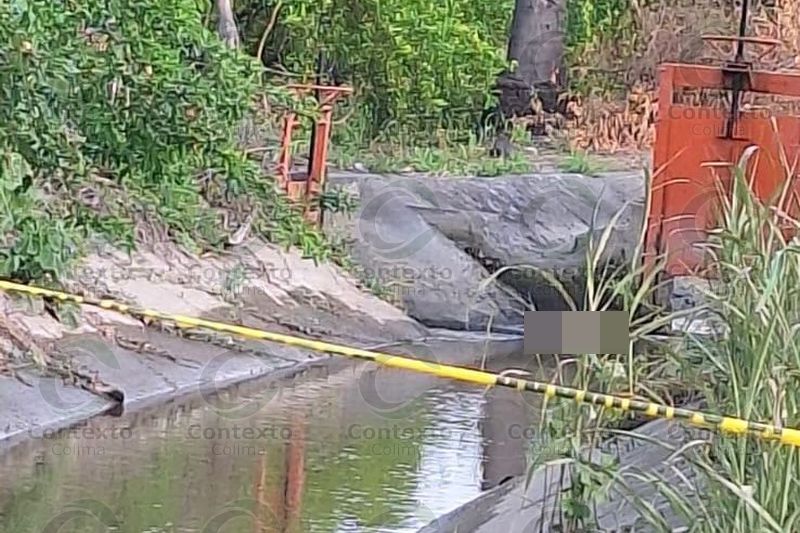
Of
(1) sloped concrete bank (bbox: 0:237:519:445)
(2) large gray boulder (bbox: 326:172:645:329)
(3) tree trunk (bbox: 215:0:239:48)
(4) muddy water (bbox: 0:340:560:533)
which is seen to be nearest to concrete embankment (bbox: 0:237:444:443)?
(1) sloped concrete bank (bbox: 0:237:519:445)

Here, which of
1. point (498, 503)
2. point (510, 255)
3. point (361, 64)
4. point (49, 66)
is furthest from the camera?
point (361, 64)

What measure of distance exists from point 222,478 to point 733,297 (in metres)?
2.91

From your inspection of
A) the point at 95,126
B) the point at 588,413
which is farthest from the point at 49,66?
the point at 588,413

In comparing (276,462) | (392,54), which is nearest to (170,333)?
(276,462)

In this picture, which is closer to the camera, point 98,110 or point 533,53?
point 98,110

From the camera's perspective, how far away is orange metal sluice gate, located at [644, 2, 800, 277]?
6574 millimetres

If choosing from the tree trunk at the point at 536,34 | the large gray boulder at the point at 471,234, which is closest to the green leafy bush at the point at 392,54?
the tree trunk at the point at 536,34

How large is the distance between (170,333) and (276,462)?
70.8 inches

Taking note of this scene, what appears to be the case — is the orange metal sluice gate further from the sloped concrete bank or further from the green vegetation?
the green vegetation

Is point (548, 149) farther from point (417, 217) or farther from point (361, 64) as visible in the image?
point (417, 217)

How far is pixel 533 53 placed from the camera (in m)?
13.2

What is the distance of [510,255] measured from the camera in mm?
10328

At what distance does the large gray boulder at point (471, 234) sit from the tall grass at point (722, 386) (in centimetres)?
562

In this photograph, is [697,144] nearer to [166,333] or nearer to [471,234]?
[166,333]
